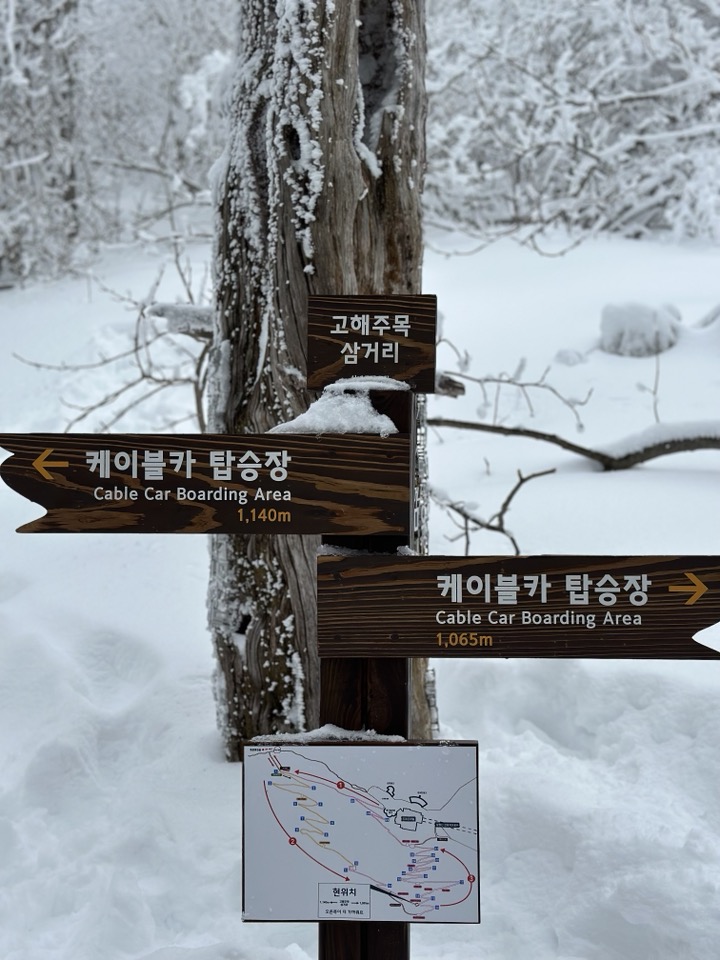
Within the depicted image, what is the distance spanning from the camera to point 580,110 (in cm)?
745

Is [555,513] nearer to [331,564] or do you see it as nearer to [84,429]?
[331,564]

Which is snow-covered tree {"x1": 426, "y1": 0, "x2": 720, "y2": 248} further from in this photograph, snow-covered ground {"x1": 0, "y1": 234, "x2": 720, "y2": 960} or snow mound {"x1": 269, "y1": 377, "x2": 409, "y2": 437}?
snow mound {"x1": 269, "y1": 377, "x2": 409, "y2": 437}

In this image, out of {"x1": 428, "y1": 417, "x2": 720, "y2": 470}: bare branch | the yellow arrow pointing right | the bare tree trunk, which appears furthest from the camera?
{"x1": 428, "y1": 417, "x2": 720, "y2": 470}: bare branch

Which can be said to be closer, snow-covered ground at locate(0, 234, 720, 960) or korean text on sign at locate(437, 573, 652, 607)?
korean text on sign at locate(437, 573, 652, 607)

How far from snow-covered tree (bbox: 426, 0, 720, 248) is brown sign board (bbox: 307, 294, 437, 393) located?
5255 millimetres

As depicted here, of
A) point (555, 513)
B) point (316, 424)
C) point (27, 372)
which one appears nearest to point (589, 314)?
point (555, 513)

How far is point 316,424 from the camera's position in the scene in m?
1.74

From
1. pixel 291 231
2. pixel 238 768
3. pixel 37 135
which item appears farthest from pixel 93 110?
pixel 238 768

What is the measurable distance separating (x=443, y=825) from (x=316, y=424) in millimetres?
801

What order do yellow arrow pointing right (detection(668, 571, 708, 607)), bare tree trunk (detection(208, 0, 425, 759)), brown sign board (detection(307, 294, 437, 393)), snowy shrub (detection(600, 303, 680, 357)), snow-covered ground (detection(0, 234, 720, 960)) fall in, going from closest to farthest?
yellow arrow pointing right (detection(668, 571, 708, 607)) → brown sign board (detection(307, 294, 437, 393)) → snow-covered ground (detection(0, 234, 720, 960)) → bare tree trunk (detection(208, 0, 425, 759)) → snowy shrub (detection(600, 303, 680, 357))

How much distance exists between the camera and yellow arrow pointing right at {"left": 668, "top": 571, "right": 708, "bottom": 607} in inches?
65.8

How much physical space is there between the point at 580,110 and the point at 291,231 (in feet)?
19.0

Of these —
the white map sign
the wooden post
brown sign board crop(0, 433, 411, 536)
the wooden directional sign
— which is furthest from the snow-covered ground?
brown sign board crop(0, 433, 411, 536)

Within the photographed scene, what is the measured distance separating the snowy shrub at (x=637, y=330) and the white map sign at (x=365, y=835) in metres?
6.57
